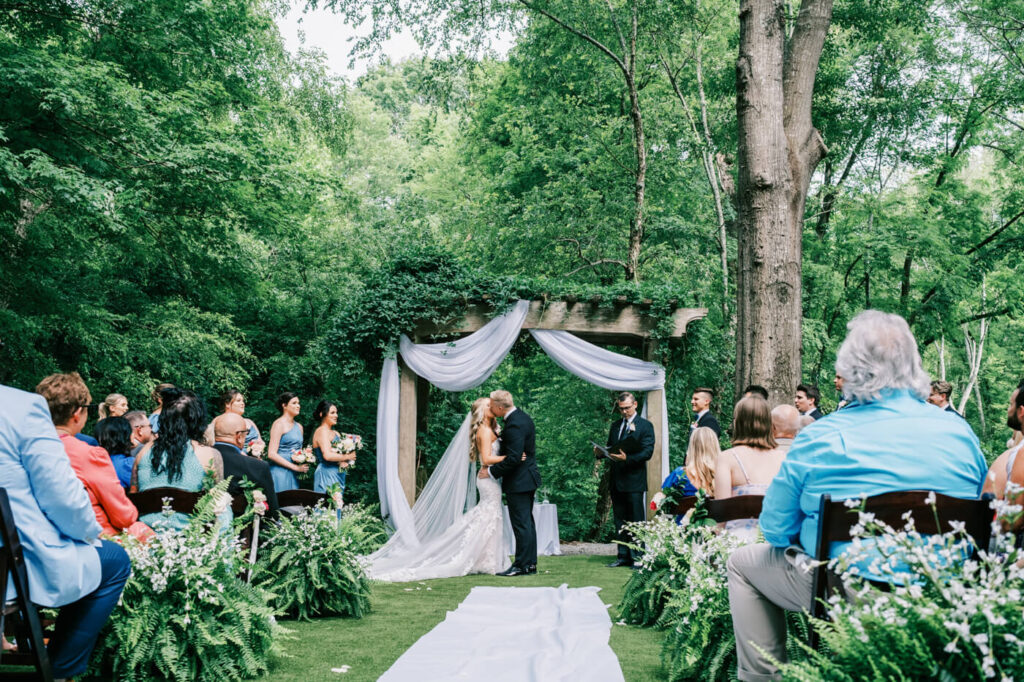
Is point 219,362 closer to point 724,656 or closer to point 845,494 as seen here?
point 724,656

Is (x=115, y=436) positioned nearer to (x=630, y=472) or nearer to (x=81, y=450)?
(x=81, y=450)

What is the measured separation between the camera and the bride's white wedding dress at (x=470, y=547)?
31.7ft

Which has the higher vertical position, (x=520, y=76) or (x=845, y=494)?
(x=520, y=76)

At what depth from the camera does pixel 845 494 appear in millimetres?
2865

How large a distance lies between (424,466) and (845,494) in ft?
38.6

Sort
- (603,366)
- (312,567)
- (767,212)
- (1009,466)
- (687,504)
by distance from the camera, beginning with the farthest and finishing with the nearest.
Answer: (603,366), (767,212), (312,567), (687,504), (1009,466)

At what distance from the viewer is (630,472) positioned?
34.0 feet

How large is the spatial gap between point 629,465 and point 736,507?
5.74m

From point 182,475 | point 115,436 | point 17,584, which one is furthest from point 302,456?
point 17,584

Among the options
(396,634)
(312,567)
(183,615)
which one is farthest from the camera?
(312,567)

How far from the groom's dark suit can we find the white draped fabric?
53.5 inches

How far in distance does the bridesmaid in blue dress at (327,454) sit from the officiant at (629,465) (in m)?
3.14

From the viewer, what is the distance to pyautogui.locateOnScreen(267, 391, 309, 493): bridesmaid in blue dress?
8844mm

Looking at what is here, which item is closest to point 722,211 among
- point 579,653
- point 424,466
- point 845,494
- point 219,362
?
point 424,466
